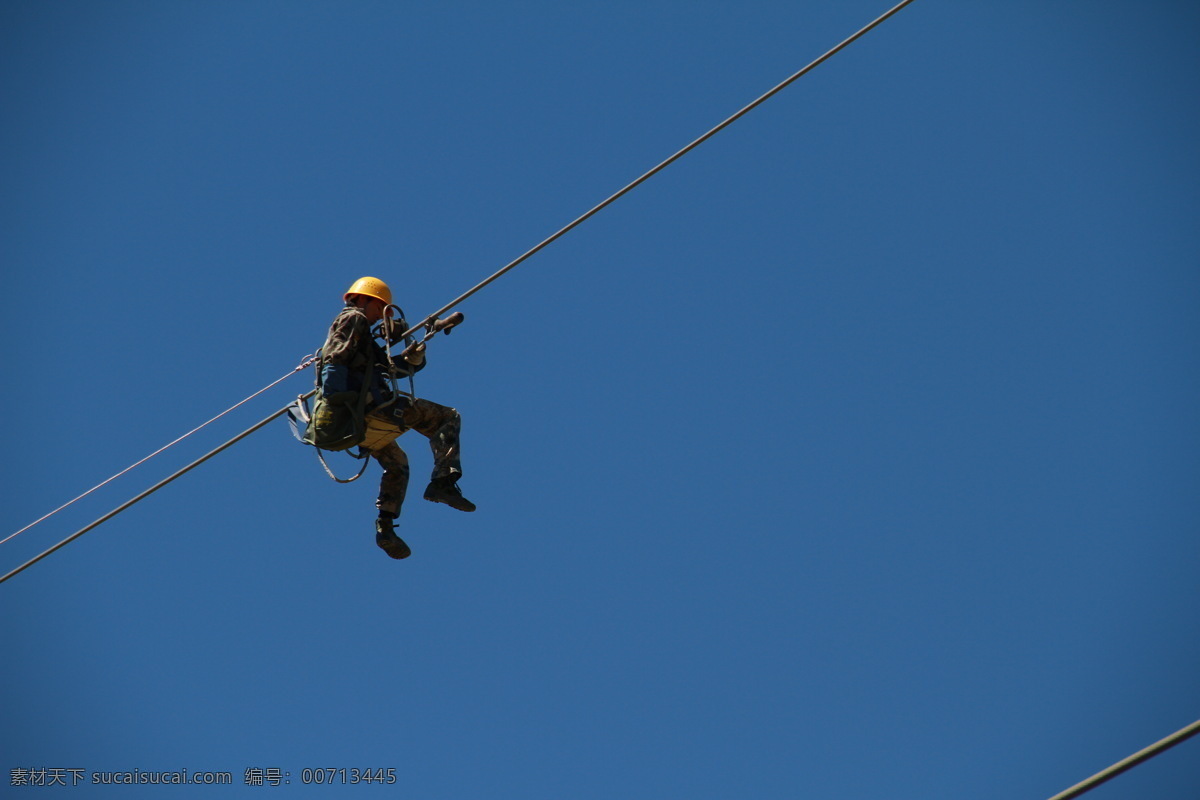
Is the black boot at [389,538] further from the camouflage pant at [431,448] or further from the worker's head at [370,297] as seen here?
the worker's head at [370,297]

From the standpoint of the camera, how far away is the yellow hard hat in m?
8.93

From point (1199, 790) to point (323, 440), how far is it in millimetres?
25273

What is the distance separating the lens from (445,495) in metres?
8.87

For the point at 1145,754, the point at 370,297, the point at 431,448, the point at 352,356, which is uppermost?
the point at 370,297

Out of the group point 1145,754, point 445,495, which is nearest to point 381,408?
point 445,495

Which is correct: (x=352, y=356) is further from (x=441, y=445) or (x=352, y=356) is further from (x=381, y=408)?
(x=441, y=445)

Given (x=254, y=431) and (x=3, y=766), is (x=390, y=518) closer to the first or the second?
(x=254, y=431)

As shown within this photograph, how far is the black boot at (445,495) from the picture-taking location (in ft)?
29.1

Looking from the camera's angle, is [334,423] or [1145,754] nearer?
[1145,754]

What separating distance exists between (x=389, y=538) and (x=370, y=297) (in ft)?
4.54

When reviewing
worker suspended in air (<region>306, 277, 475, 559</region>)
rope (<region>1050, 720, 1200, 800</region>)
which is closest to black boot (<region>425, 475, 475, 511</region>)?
worker suspended in air (<region>306, 277, 475, 559</region>)

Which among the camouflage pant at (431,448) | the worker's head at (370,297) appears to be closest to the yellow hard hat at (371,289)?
the worker's head at (370,297)

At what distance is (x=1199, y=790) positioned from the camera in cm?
2931

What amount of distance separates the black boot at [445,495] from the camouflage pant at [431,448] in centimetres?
4
